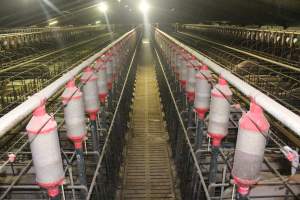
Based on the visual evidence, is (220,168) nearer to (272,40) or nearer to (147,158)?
(147,158)

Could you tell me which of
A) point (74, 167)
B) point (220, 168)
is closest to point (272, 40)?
point (220, 168)

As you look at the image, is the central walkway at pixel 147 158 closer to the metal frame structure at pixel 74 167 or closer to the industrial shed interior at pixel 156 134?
the industrial shed interior at pixel 156 134

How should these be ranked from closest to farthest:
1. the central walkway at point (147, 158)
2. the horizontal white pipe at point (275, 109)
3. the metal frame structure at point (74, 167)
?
1. the horizontal white pipe at point (275, 109)
2. the metal frame structure at point (74, 167)
3. the central walkway at point (147, 158)

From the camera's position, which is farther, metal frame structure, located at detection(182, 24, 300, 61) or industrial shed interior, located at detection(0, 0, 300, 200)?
metal frame structure, located at detection(182, 24, 300, 61)

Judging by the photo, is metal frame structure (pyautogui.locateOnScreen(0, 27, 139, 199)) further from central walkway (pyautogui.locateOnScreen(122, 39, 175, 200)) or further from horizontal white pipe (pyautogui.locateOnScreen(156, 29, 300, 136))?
horizontal white pipe (pyautogui.locateOnScreen(156, 29, 300, 136))

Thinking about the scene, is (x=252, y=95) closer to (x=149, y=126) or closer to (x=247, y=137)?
(x=247, y=137)

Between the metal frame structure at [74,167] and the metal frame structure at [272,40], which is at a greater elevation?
the metal frame structure at [272,40]

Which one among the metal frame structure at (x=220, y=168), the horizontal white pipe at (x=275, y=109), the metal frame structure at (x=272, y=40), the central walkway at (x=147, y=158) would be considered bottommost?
the central walkway at (x=147, y=158)

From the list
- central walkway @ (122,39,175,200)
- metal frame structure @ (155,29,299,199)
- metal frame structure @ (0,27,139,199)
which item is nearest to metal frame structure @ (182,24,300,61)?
central walkway @ (122,39,175,200)

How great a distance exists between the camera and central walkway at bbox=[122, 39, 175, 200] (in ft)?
15.5

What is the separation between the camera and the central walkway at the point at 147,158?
4719mm

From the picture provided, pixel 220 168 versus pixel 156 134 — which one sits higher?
pixel 220 168

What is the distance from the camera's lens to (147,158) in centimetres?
580

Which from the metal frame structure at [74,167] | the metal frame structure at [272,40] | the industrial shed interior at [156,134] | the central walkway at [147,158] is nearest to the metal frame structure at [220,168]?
the industrial shed interior at [156,134]
